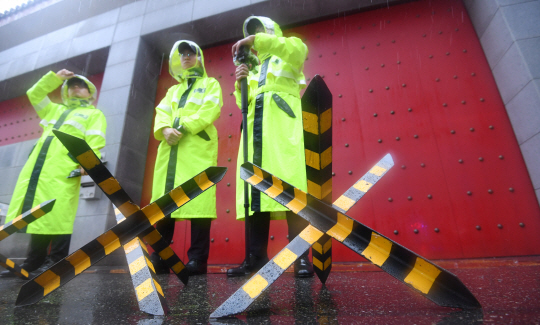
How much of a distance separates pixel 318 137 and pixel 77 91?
314 cm

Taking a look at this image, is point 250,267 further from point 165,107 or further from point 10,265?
point 165,107

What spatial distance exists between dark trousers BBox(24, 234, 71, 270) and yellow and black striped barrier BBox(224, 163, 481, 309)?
2.38 metres

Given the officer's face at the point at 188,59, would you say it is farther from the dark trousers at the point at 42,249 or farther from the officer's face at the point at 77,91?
the dark trousers at the point at 42,249

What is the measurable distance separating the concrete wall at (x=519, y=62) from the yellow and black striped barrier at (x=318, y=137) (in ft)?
8.14

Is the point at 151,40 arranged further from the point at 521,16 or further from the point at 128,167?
the point at 521,16

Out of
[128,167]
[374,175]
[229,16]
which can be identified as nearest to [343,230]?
[374,175]

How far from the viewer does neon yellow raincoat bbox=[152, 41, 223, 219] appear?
2.10 m

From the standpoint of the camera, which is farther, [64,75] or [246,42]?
[64,75]

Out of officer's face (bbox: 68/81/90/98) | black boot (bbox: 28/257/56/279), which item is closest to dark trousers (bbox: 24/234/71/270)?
black boot (bbox: 28/257/56/279)

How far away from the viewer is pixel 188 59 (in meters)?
2.52

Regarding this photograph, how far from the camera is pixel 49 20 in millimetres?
4855

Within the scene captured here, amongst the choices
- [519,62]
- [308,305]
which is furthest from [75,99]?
[519,62]

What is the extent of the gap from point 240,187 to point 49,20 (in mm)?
5495

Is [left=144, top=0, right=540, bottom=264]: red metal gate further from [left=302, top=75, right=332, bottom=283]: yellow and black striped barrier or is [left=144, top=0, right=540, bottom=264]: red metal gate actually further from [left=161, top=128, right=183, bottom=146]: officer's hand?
[left=302, top=75, right=332, bottom=283]: yellow and black striped barrier
